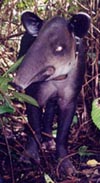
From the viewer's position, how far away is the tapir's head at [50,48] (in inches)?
87.9

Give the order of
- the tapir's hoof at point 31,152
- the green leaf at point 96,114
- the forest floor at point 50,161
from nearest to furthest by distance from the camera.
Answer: the green leaf at point 96,114 < the forest floor at point 50,161 < the tapir's hoof at point 31,152

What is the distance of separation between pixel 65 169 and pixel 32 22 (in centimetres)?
76

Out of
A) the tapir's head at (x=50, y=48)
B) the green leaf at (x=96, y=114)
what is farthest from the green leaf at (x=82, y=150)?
the tapir's head at (x=50, y=48)

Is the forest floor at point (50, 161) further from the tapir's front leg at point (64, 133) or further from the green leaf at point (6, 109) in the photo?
the green leaf at point (6, 109)

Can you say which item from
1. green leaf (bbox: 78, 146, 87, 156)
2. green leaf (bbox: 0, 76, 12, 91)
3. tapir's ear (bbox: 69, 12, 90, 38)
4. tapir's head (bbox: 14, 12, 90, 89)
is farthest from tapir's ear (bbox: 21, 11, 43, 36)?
green leaf (bbox: 78, 146, 87, 156)

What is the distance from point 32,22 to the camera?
2506mm

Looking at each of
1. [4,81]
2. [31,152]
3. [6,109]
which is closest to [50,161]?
[31,152]

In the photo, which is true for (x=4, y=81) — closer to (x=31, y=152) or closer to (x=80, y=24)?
(x=80, y=24)

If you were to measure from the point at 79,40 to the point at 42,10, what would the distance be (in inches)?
45.8

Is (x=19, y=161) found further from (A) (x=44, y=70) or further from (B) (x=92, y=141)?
(A) (x=44, y=70)

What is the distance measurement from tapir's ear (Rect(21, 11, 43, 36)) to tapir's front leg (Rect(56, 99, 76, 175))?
0.39 m

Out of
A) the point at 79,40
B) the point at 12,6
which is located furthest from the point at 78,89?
the point at 12,6

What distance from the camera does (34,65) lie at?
2234mm

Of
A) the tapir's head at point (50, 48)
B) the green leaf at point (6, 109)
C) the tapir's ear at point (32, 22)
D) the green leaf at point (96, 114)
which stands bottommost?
the green leaf at point (96, 114)
